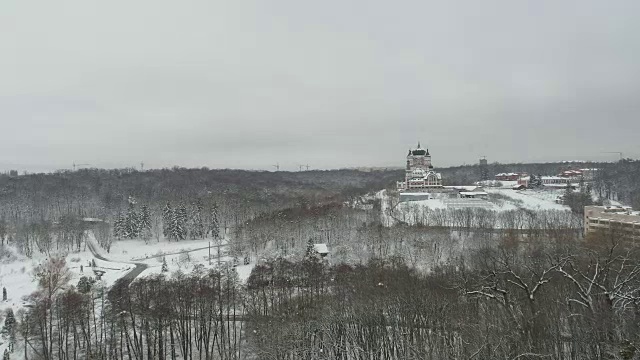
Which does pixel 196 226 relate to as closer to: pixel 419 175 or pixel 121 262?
pixel 121 262

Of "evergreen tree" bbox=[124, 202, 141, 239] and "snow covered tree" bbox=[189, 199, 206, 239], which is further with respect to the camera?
"snow covered tree" bbox=[189, 199, 206, 239]

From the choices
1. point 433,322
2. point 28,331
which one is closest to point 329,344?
point 433,322

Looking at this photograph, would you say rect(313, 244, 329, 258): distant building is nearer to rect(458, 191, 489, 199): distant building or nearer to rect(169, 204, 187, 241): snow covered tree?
rect(169, 204, 187, 241): snow covered tree

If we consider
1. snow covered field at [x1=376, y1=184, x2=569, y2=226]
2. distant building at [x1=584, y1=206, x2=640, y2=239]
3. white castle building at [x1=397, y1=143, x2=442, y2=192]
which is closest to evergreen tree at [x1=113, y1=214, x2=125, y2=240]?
snow covered field at [x1=376, y1=184, x2=569, y2=226]

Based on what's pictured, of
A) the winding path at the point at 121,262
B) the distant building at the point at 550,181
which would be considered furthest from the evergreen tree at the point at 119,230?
the distant building at the point at 550,181

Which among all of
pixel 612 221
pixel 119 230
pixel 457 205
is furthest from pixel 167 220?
pixel 612 221

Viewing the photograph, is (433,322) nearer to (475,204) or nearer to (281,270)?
(281,270)

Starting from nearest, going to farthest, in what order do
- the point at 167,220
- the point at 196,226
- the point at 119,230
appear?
1. the point at 119,230
2. the point at 167,220
3. the point at 196,226
